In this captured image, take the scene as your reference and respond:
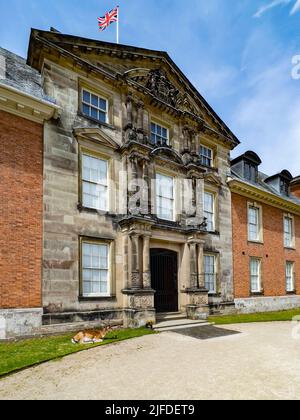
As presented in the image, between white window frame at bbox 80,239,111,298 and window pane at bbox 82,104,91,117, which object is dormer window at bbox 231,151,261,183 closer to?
window pane at bbox 82,104,91,117

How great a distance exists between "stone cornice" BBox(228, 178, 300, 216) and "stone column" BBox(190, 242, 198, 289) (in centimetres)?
526

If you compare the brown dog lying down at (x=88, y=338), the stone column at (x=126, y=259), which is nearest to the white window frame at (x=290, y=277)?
the stone column at (x=126, y=259)

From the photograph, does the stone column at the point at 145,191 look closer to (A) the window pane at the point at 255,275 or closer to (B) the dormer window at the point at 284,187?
(A) the window pane at the point at 255,275

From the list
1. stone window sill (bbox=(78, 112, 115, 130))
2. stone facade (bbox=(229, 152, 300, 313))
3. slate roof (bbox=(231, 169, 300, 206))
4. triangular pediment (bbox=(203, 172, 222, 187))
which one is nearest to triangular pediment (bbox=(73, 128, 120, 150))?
stone window sill (bbox=(78, 112, 115, 130))

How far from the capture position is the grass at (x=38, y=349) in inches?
259

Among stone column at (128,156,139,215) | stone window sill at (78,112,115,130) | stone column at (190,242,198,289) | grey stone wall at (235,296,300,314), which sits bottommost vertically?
grey stone wall at (235,296,300,314)

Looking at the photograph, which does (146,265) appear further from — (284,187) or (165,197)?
(284,187)

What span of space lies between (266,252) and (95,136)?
1314cm

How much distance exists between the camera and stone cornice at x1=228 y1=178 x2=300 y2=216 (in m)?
17.4

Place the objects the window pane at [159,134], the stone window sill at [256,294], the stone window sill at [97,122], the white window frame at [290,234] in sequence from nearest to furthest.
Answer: the stone window sill at [97,122] → the window pane at [159,134] → the stone window sill at [256,294] → the white window frame at [290,234]

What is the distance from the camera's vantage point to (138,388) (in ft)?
17.0

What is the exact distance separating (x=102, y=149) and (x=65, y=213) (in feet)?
10.1

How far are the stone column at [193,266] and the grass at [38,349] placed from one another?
4007mm

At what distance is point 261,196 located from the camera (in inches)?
747
